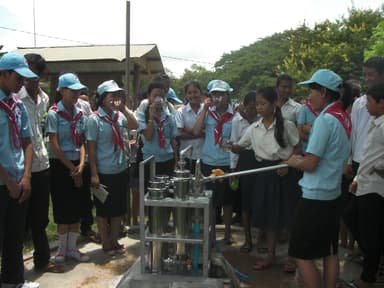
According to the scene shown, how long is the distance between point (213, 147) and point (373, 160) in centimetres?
174

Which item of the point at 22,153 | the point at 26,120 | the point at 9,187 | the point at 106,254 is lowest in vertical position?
the point at 106,254

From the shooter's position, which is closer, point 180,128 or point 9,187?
point 9,187

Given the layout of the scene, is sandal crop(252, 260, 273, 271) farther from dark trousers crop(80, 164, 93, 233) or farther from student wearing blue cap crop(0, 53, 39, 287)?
student wearing blue cap crop(0, 53, 39, 287)

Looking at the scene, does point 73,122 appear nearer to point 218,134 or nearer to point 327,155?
point 218,134

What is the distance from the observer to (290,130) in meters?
3.85

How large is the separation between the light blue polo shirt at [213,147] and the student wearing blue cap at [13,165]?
1977mm

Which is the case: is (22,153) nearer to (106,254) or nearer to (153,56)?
(106,254)

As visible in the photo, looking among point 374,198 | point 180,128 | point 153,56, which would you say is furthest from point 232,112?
point 153,56

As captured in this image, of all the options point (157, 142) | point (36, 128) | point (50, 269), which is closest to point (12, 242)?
point (50, 269)

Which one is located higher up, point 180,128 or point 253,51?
point 253,51

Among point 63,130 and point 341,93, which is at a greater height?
point 341,93

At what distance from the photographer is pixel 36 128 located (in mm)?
3645

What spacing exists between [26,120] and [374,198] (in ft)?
9.58

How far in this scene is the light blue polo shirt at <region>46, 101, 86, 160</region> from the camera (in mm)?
3840
